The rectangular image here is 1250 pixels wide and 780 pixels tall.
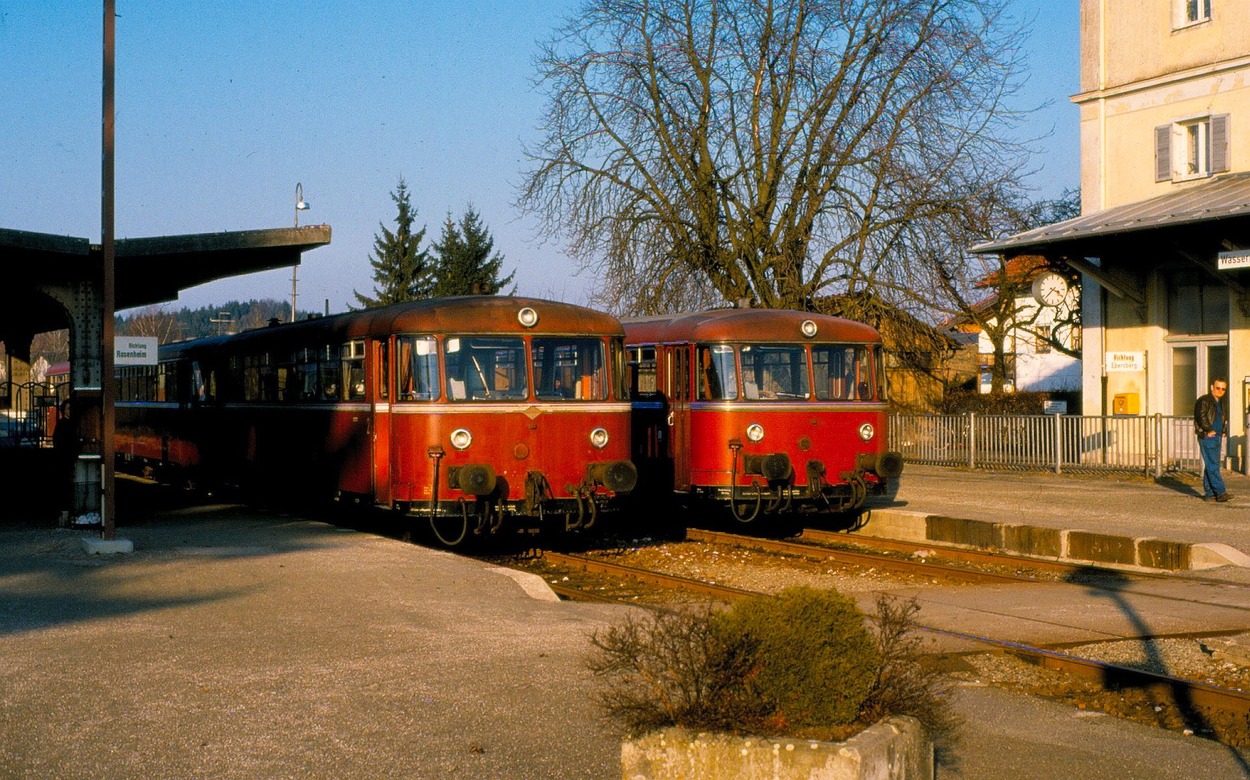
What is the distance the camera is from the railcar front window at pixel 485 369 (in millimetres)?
14305

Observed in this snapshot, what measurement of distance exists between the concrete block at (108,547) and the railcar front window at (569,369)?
4464 millimetres

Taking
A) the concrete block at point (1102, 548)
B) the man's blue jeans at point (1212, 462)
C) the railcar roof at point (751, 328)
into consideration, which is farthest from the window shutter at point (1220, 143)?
the concrete block at point (1102, 548)

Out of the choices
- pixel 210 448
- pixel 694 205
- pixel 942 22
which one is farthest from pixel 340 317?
pixel 942 22

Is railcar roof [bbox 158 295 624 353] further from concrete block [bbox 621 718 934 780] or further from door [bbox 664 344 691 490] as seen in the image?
concrete block [bbox 621 718 934 780]

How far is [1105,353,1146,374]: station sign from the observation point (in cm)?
2505

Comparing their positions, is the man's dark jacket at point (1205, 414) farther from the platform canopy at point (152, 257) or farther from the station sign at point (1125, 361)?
the platform canopy at point (152, 257)

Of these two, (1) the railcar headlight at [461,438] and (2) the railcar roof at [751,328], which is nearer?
(1) the railcar headlight at [461,438]

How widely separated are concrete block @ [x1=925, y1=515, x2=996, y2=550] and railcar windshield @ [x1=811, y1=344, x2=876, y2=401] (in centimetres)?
201

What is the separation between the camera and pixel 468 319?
14359mm

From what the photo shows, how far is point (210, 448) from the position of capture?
21703 mm

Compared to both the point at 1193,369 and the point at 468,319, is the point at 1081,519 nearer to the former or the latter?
the point at 468,319

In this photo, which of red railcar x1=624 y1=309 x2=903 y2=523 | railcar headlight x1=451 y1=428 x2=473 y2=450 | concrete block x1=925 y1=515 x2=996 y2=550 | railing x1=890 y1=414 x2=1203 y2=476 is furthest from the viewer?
railing x1=890 y1=414 x2=1203 y2=476

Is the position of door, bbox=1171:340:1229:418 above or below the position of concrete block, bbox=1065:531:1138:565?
above

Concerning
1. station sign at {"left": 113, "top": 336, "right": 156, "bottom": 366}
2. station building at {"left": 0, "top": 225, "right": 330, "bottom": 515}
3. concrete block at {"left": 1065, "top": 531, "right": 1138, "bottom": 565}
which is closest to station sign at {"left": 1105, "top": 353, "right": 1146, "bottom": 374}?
concrete block at {"left": 1065, "top": 531, "right": 1138, "bottom": 565}
